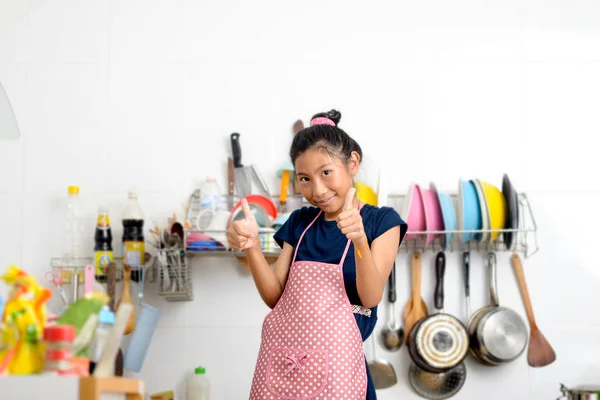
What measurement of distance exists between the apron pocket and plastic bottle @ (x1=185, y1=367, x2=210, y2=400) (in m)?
0.77

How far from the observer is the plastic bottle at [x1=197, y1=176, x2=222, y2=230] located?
86.9 inches

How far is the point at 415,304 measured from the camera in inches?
87.9

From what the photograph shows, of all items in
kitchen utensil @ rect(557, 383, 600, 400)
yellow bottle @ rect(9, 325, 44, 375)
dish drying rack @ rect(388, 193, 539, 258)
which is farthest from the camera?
dish drying rack @ rect(388, 193, 539, 258)

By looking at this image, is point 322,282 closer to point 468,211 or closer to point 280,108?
point 468,211

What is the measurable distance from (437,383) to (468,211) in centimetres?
47

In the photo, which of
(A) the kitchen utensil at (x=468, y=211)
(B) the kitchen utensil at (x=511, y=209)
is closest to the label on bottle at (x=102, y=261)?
(A) the kitchen utensil at (x=468, y=211)

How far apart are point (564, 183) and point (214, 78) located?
3.46ft

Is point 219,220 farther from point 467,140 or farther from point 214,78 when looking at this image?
point 467,140

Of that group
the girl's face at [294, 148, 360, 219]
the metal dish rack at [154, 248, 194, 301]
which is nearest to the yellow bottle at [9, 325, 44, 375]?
the girl's face at [294, 148, 360, 219]

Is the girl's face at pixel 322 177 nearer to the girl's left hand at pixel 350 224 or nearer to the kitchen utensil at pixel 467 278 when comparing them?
the girl's left hand at pixel 350 224

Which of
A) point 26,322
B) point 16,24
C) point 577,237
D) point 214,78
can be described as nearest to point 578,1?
point 577,237

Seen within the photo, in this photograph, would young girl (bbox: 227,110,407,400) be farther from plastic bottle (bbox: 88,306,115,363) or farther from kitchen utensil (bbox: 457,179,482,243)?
kitchen utensil (bbox: 457,179,482,243)

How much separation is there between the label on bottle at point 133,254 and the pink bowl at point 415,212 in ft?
2.39

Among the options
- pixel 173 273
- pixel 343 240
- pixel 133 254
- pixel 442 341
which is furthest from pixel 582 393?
pixel 133 254
